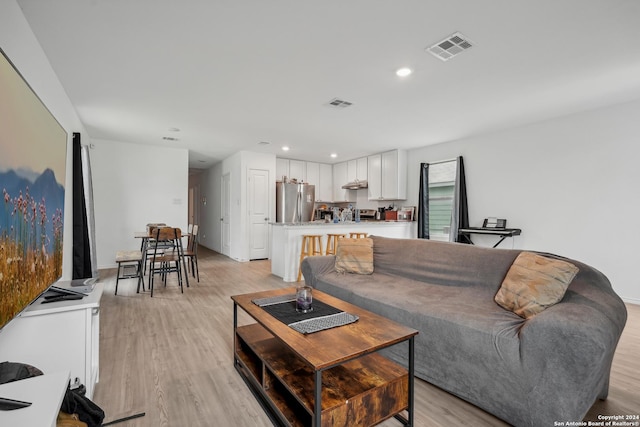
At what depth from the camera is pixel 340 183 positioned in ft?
27.0

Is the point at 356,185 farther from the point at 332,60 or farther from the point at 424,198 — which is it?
the point at 332,60

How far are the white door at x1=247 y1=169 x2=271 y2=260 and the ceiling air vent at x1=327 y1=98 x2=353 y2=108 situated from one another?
3.49 m

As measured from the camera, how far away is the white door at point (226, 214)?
7348 mm

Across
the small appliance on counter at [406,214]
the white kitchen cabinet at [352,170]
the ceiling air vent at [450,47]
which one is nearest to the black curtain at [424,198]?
the small appliance on counter at [406,214]

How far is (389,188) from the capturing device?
22.0 ft

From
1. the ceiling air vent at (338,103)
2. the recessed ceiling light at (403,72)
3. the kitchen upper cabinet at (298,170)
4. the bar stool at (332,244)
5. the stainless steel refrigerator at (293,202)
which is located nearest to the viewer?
the recessed ceiling light at (403,72)

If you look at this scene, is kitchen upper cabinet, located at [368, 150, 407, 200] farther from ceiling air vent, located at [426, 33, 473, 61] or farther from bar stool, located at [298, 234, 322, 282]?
ceiling air vent, located at [426, 33, 473, 61]

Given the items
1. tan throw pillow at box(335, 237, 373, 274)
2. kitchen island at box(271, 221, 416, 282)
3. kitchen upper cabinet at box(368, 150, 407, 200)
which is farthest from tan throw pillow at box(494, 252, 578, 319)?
kitchen upper cabinet at box(368, 150, 407, 200)

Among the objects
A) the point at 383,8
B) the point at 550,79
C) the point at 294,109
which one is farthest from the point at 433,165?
the point at 383,8

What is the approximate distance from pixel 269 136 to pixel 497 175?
4.05 m

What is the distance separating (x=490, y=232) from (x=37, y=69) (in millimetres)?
5797

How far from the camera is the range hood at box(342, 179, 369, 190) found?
7.38 meters

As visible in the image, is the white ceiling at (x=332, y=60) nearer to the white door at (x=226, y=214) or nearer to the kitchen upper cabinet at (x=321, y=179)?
the white door at (x=226, y=214)

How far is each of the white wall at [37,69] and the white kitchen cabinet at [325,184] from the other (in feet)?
18.0
